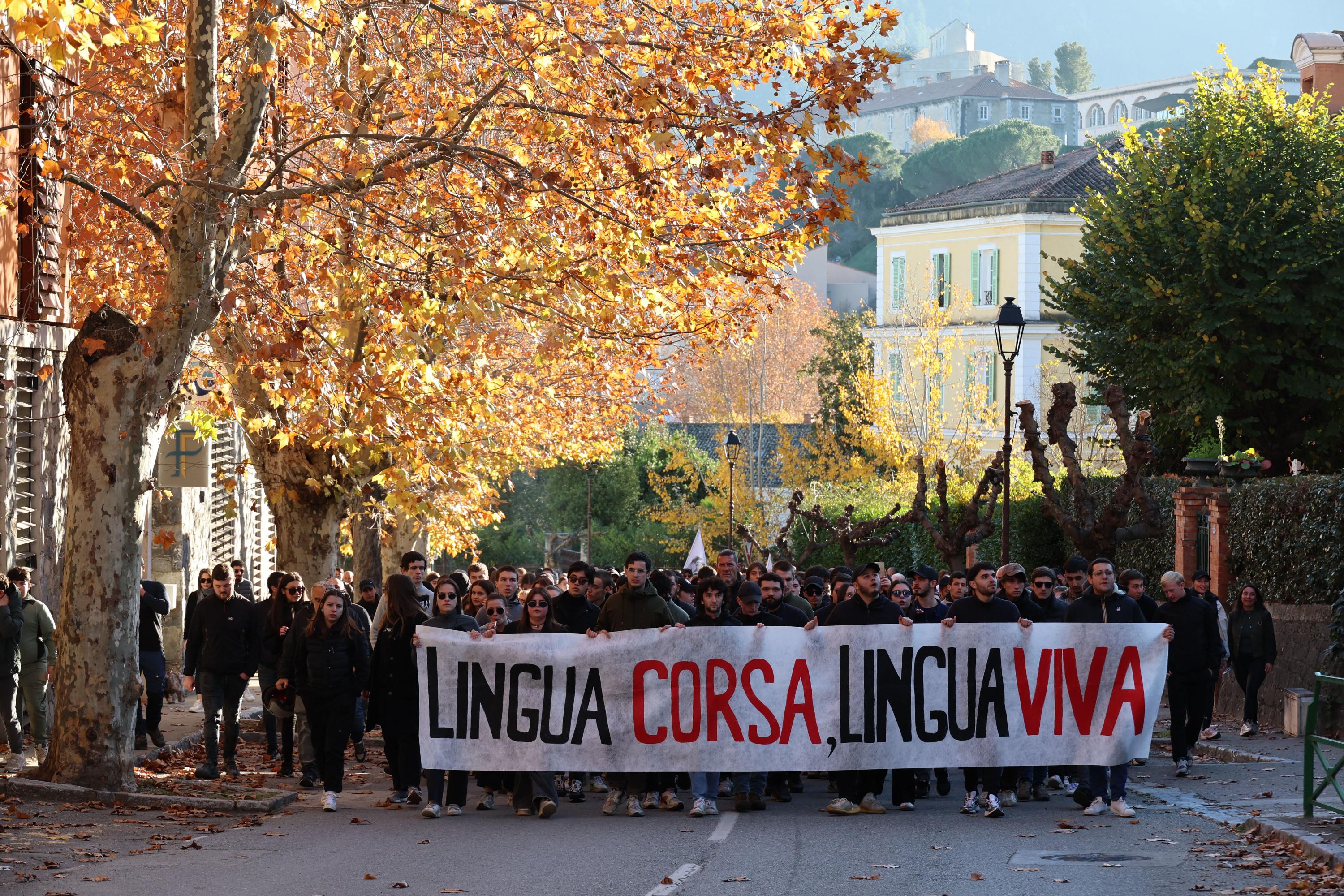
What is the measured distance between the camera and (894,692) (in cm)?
1376

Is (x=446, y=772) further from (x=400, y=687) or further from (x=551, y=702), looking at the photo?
(x=551, y=702)

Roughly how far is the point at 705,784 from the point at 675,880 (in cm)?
307

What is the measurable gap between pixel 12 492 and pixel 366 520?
8.22 meters

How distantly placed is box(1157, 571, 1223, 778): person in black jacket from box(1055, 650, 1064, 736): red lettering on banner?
252 centimetres

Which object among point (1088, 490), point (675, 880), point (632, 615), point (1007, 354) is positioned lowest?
point (675, 880)

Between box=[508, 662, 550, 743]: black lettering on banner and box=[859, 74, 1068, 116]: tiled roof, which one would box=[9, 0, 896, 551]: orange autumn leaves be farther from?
box=[859, 74, 1068, 116]: tiled roof

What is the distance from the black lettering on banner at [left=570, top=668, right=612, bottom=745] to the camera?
45.0 feet

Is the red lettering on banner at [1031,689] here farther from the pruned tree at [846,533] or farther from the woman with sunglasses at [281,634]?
the pruned tree at [846,533]

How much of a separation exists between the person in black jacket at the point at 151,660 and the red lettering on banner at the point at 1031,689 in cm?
888

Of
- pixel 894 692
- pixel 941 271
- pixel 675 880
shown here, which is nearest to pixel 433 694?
pixel 894 692

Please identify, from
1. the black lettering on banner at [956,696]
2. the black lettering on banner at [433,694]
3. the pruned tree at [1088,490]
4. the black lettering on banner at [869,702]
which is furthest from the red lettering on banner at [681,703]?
the pruned tree at [1088,490]

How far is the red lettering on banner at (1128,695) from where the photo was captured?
13.7 metres

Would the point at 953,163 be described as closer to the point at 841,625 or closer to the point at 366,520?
the point at 366,520

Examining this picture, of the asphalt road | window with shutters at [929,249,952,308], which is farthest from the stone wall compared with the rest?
window with shutters at [929,249,952,308]
